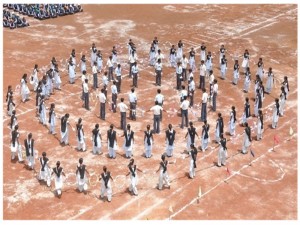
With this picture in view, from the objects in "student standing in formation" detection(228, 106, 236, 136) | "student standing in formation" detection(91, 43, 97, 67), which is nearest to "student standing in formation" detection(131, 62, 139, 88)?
"student standing in formation" detection(91, 43, 97, 67)

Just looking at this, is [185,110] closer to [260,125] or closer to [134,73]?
[260,125]

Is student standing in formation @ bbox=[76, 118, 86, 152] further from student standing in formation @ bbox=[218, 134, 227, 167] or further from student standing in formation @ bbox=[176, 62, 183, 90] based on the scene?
student standing in formation @ bbox=[176, 62, 183, 90]

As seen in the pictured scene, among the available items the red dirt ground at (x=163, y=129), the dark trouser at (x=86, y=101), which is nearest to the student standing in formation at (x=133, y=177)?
the red dirt ground at (x=163, y=129)

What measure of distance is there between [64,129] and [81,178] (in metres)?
3.70

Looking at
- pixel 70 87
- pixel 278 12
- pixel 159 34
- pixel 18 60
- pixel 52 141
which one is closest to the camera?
pixel 52 141

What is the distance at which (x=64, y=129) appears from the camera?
21.6 m

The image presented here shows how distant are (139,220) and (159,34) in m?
23.1

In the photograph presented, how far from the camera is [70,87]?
28.2 metres

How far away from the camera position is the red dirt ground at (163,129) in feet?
59.1

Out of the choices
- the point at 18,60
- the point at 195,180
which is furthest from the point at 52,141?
the point at 18,60

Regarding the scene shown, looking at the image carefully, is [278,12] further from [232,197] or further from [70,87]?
[232,197]

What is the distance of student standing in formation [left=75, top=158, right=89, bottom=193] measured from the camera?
18.2m

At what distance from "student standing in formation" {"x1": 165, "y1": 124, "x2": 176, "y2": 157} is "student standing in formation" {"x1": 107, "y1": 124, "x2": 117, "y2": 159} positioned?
76.2 inches

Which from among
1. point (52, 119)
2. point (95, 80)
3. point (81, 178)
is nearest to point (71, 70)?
point (95, 80)
